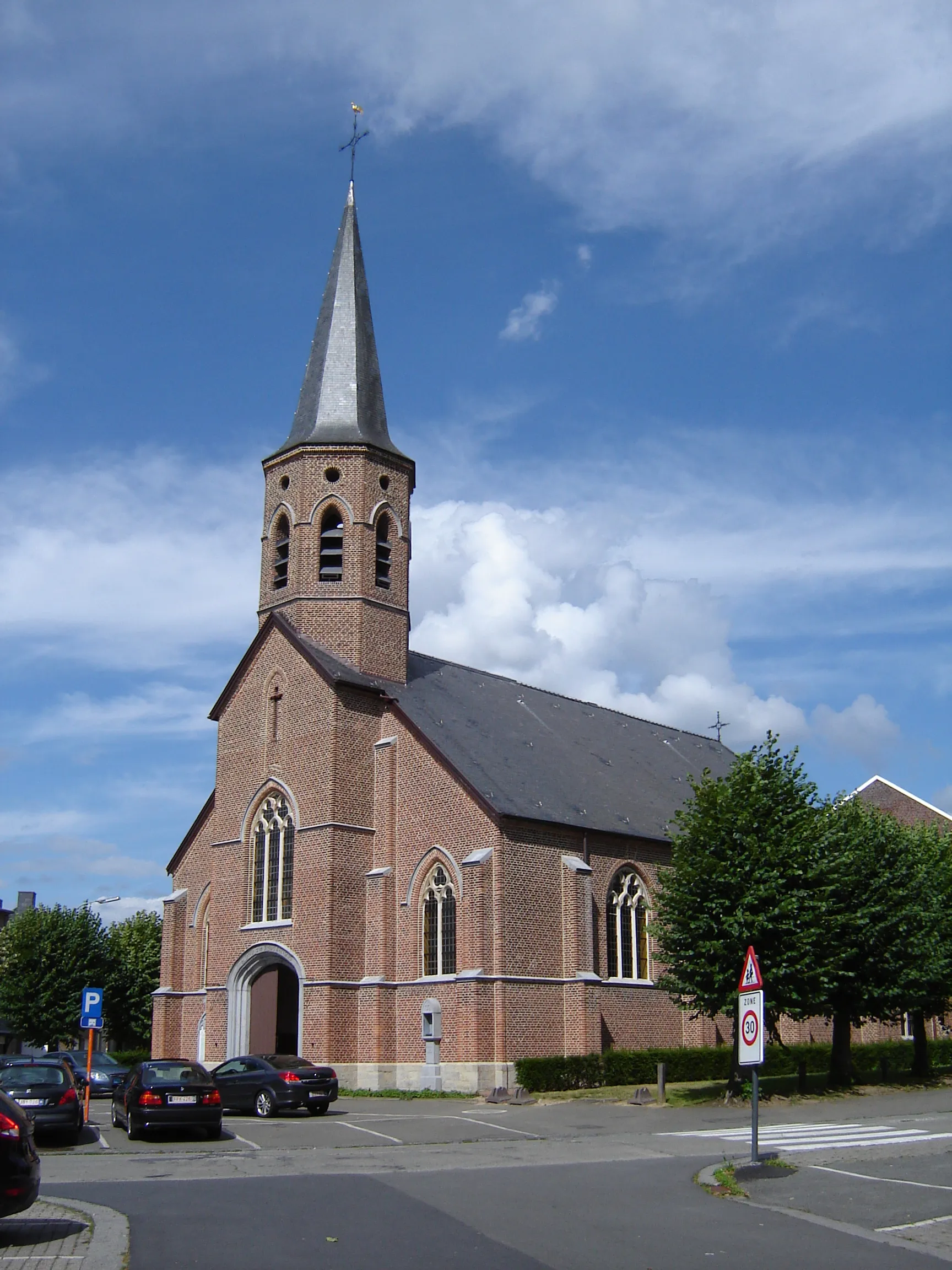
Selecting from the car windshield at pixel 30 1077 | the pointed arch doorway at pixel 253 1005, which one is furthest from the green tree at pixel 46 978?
the car windshield at pixel 30 1077

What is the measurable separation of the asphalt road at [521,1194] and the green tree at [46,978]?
95.2 feet

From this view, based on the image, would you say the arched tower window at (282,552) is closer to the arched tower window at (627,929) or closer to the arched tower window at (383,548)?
the arched tower window at (383,548)

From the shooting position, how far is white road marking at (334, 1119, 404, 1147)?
1984 cm

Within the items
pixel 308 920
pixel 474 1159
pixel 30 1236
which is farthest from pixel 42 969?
pixel 30 1236

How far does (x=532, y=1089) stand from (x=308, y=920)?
24.0 feet

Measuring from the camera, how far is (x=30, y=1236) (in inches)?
423

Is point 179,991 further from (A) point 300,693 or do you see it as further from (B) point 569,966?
(B) point 569,966

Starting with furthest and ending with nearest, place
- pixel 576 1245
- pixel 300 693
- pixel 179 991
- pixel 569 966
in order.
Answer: pixel 179 991 < pixel 300 693 < pixel 569 966 < pixel 576 1245

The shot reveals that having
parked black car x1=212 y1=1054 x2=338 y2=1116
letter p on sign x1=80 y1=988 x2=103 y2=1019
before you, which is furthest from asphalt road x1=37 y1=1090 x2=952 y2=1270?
letter p on sign x1=80 y1=988 x2=103 y2=1019

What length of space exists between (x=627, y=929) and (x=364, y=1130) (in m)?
14.7

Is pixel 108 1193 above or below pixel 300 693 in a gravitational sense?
below

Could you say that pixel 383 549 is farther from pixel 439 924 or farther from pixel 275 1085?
pixel 275 1085

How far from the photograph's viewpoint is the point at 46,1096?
1942 cm

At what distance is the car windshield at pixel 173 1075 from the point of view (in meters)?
20.0
